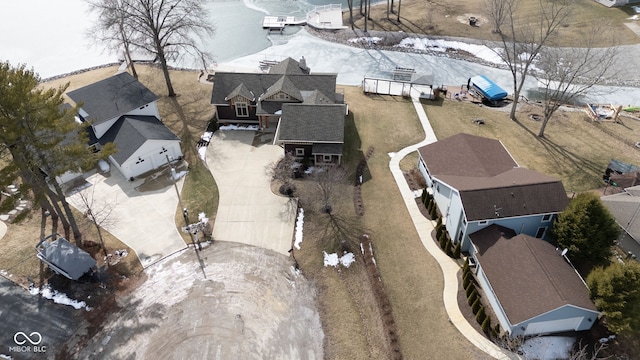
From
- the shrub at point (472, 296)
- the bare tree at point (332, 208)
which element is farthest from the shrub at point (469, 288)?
the bare tree at point (332, 208)

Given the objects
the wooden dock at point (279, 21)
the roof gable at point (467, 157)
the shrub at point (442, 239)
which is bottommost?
the shrub at point (442, 239)

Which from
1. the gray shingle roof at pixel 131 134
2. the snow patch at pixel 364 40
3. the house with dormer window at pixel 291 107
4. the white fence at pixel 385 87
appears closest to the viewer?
the gray shingle roof at pixel 131 134

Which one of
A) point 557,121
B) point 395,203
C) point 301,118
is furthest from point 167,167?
point 557,121

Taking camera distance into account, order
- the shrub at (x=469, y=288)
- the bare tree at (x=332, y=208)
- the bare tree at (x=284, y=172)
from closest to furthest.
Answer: the shrub at (x=469, y=288)
the bare tree at (x=332, y=208)
the bare tree at (x=284, y=172)

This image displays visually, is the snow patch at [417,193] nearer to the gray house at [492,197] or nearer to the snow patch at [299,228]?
the gray house at [492,197]

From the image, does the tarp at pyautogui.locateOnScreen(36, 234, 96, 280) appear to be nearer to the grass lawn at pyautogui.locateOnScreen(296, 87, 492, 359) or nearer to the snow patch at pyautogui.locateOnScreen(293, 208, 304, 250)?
the snow patch at pyautogui.locateOnScreen(293, 208, 304, 250)

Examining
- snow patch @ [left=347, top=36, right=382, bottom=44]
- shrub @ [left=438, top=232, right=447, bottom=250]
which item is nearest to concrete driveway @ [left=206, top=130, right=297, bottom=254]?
shrub @ [left=438, top=232, right=447, bottom=250]

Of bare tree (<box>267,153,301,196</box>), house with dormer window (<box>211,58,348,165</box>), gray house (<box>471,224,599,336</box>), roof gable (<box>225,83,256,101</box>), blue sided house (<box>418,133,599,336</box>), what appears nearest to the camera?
gray house (<box>471,224,599,336</box>)
